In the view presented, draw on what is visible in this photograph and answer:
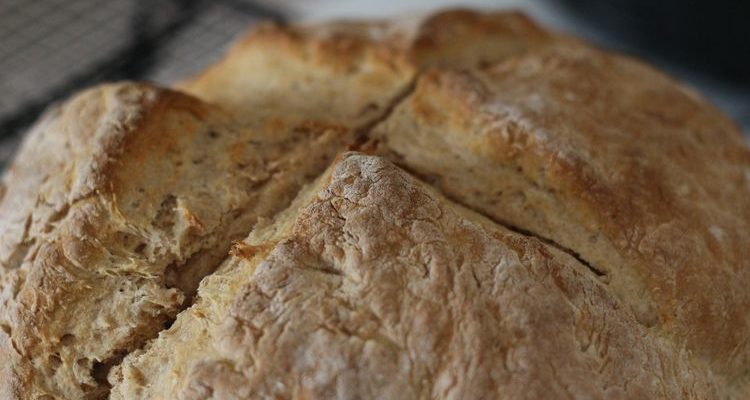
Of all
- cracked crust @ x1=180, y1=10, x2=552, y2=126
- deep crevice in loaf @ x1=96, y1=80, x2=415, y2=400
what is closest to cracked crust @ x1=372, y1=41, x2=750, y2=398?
cracked crust @ x1=180, y1=10, x2=552, y2=126

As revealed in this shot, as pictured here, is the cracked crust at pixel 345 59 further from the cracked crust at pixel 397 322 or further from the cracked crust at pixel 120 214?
the cracked crust at pixel 397 322

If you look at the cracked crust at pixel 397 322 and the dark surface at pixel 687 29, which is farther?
the dark surface at pixel 687 29

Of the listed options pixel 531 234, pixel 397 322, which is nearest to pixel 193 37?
pixel 531 234

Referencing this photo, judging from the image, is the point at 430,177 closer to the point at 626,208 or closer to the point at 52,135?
the point at 626,208

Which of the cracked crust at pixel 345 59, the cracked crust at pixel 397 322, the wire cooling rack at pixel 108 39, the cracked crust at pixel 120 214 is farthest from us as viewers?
the wire cooling rack at pixel 108 39

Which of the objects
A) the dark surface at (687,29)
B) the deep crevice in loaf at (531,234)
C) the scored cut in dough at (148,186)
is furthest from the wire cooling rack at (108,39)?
the deep crevice in loaf at (531,234)

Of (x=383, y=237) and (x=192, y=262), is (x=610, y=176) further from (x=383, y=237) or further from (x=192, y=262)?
(x=192, y=262)

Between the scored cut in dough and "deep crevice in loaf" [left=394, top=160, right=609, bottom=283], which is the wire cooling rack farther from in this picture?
"deep crevice in loaf" [left=394, top=160, right=609, bottom=283]

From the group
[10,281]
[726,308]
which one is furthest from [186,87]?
[726,308]
